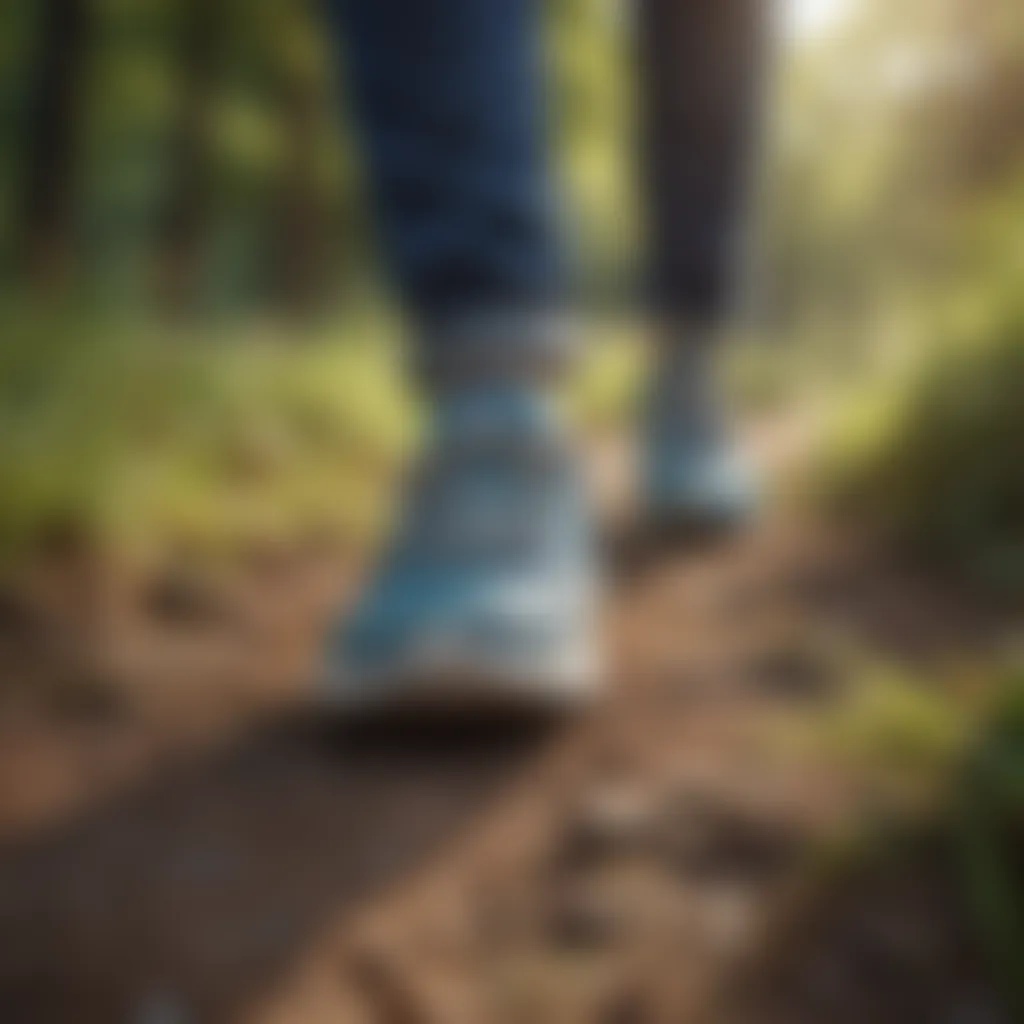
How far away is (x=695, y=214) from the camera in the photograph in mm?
1057

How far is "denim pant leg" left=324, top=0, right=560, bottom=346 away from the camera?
646 mm

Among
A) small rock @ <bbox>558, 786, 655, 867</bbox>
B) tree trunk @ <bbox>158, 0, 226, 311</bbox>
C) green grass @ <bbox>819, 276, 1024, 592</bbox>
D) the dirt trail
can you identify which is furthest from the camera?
tree trunk @ <bbox>158, 0, 226, 311</bbox>

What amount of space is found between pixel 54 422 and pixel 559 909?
0.78 metres

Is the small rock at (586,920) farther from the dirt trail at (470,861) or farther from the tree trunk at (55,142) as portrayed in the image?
the tree trunk at (55,142)

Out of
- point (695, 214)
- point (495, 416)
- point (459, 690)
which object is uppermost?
point (695, 214)

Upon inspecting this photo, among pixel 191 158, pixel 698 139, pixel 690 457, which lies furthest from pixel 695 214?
pixel 191 158

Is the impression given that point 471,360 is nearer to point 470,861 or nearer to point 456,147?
point 456,147

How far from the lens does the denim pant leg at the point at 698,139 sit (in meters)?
0.93

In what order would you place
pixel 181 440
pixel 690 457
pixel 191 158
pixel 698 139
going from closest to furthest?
1. pixel 698 139
2. pixel 690 457
3. pixel 181 440
4. pixel 191 158

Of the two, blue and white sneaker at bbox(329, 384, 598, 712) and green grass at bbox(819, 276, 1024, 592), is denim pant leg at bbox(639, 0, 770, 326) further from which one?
blue and white sneaker at bbox(329, 384, 598, 712)

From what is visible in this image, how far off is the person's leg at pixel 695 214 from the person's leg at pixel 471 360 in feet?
0.94

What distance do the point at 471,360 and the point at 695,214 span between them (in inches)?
16.6

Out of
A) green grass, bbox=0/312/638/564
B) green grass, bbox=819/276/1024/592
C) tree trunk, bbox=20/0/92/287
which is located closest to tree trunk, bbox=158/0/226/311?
tree trunk, bbox=20/0/92/287

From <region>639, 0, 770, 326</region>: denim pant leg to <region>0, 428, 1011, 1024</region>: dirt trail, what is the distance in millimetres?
383
